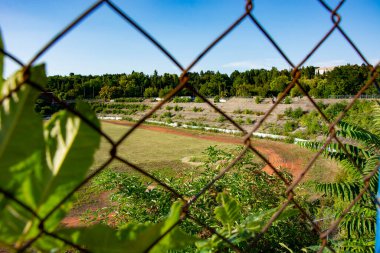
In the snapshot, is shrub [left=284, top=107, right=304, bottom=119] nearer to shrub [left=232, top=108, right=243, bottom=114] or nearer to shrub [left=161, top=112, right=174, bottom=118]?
shrub [left=232, top=108, right=243, bottom=114]

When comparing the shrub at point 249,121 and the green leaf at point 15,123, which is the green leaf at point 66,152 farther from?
the shrub at point 249,121

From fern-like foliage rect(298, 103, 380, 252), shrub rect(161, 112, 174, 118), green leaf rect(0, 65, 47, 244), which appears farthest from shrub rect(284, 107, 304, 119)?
green leaf rect(0, 65, 47, 244)

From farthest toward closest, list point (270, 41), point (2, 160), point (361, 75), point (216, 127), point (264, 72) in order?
point (264, 72)
point (361, 75)
point (216, 127)
point (270, 41)
point (2, 160)

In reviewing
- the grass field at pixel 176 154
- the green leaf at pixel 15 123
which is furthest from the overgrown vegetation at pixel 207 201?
the grass field at pixel 176 154

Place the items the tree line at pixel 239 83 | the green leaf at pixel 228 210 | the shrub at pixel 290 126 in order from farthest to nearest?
the tree line at pixel 239 83 → the shrub at pixel 290 126 → the green leaf at pixel 228 210

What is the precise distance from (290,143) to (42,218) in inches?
691

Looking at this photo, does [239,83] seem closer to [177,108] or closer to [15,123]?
[177,108]

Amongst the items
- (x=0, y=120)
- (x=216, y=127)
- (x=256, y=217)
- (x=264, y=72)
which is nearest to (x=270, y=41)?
(x=256, y=217)

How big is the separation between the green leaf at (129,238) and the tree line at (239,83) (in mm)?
25833

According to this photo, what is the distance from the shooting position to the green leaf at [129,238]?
35 centimetres

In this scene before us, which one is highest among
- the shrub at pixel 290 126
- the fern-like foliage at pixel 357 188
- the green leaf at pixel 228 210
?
the green leaf at pixel 228 210

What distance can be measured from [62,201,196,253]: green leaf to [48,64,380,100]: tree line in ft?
84.8

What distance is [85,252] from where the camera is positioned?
37 centimetres

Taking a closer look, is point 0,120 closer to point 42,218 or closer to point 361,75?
point 42,218
